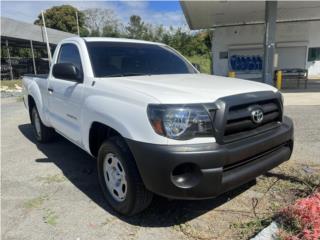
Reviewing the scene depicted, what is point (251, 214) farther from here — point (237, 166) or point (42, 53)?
point (42, 53)

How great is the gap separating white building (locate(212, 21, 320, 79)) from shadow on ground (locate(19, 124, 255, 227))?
23.2 m

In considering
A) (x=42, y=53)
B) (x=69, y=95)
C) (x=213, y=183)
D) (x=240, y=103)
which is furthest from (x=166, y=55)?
(x=42, y=53)

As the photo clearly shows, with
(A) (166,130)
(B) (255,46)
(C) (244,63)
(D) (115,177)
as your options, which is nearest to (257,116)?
(A) (166,130)

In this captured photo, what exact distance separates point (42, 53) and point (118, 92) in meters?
48.5

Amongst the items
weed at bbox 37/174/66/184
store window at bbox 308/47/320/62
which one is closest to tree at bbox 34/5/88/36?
store window at bbox 308/47/320/62

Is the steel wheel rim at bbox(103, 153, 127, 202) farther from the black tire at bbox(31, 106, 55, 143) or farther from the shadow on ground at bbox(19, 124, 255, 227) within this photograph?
the black tire at bbox(31, 106, 55, 143)

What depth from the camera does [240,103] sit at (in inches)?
116

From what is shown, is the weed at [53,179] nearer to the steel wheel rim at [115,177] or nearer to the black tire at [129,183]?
the steel wheel rim at [115,177]

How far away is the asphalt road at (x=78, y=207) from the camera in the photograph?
3172mm

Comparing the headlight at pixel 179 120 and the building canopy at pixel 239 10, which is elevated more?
the building canopy at pixel 239 10

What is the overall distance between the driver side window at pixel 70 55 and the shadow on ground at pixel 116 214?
5.19 ft

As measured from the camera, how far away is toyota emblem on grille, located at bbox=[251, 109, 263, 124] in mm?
3063

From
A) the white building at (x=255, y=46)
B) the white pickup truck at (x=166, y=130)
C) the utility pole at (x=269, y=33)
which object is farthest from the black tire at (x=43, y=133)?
the white building at (x=255, y=46)

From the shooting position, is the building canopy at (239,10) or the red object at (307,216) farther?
the building canopy at (239,10)
